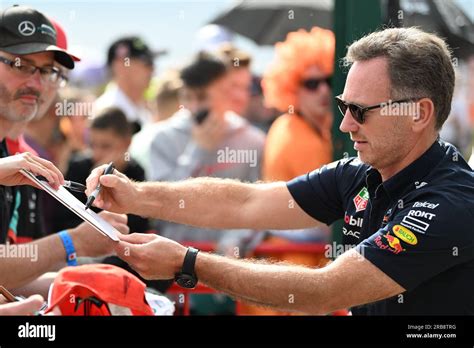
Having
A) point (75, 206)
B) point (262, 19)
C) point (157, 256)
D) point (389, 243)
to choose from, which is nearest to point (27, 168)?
point (75, 206)

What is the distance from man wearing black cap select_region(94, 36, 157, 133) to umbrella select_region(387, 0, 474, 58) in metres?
2.34

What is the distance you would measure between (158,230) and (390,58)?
328 centimetres

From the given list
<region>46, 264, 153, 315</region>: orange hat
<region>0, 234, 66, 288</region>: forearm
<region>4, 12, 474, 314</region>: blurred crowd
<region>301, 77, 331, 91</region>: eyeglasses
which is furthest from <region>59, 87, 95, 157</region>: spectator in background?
<region>46, 264, 153, 315</region>: orange hat

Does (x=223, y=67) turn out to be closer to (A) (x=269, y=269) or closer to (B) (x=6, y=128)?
(B) (x=6, y=128)

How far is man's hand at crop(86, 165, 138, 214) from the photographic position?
13.4 feet

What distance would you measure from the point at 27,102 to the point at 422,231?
209cm

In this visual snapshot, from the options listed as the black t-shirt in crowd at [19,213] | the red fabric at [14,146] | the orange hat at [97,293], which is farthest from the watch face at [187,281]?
the red fabric at [14,146]

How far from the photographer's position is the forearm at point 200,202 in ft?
14.6

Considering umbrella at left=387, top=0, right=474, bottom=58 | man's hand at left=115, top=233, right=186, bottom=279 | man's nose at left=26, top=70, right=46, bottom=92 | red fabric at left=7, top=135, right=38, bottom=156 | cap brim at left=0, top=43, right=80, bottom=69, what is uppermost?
umbrella at left=387, top=0, right=474, bottom=58

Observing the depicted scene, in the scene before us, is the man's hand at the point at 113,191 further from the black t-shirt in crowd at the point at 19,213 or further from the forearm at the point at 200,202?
the black t-shirt in crowd at the point at 19,213

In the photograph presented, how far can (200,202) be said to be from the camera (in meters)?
4.51

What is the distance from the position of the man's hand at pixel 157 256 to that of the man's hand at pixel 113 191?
40 cm

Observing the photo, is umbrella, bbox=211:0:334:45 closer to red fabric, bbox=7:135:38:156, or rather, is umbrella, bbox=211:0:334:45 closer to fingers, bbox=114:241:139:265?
red fabric, bbox=7:135:38:156

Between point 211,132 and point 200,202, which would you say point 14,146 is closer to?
point 200,202
